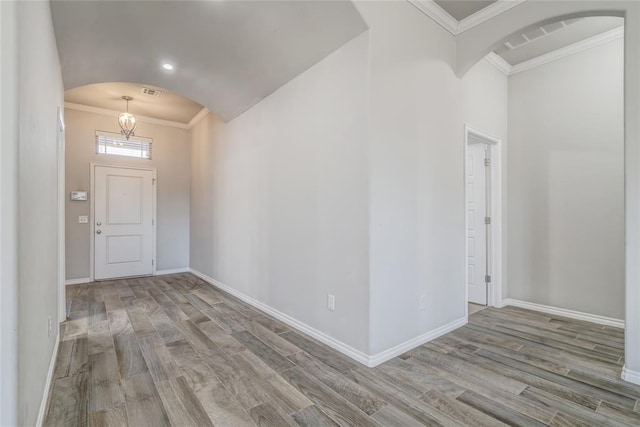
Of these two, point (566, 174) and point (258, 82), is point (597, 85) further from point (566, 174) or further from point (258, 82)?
point (258, 82)

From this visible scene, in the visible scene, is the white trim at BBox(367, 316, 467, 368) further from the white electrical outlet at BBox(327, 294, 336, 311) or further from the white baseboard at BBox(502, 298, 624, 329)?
the white baseboard at BBox(502, 298, 624, 329)

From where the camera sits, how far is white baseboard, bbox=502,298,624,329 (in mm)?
3225

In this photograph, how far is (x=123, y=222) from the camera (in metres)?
5.54

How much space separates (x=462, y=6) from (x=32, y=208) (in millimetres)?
3556

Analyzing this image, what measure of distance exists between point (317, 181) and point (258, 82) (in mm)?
1482

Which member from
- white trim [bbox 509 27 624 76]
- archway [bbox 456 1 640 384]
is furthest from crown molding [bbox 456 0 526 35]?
white trim [bbox 509 27 624 76]

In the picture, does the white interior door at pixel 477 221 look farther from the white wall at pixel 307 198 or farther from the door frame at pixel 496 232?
the white wall at pixel 307 198

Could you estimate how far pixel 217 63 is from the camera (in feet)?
10.6

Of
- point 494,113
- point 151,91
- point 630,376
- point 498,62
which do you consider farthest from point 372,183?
point 151,91

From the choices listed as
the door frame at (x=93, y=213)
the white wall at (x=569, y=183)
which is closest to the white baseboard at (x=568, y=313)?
the white wall at (x=569, y=183)

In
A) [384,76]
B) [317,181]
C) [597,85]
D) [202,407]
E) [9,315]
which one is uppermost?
[597,85]

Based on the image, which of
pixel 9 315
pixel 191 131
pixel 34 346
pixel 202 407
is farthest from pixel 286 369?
pixel 191 131

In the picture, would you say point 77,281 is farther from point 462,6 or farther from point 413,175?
point 462,6

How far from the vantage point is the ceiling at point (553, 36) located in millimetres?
3101
